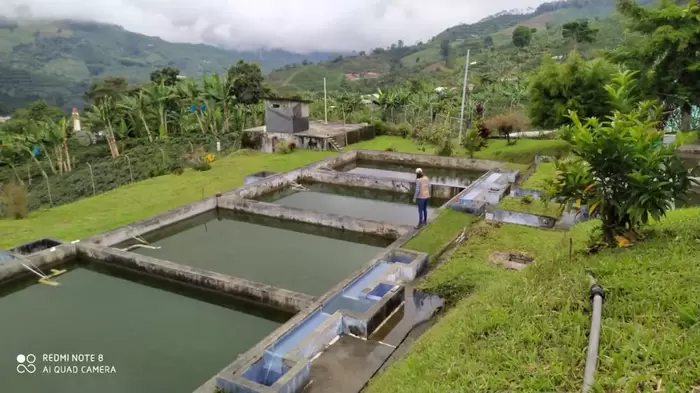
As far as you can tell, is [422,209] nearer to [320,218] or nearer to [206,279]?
[320,218]

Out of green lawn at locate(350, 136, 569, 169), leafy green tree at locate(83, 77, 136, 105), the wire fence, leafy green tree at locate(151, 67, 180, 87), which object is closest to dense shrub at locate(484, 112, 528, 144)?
green lawn at locate(350, 136, 569, 169)

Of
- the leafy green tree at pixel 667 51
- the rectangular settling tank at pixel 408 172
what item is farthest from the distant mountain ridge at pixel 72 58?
the leafy green tree at pixel 667 51

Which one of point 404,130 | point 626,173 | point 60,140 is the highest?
point 626,173

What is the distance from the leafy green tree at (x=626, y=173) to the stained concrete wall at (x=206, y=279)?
389 centimetres

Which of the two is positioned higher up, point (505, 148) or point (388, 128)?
point (388, 128)

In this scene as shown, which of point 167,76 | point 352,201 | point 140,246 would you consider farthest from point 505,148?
point 167,76

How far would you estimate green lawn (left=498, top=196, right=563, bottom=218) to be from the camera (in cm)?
1044

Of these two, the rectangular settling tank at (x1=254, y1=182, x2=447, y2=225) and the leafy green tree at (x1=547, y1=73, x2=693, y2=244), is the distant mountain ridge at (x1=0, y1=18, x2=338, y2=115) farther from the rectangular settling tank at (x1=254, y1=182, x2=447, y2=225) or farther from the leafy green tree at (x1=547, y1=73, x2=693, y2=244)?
the leafy green tree at (x1=547, y1=73, x2=693, y2=244)

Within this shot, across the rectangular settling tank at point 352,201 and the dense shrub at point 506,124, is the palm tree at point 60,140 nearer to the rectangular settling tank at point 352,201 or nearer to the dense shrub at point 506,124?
the rectangular settling tank at point 352,201

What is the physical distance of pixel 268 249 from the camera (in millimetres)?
10102

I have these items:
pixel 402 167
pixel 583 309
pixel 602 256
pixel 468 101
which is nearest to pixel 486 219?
pixel 602 256

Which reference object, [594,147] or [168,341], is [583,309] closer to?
[594,147]

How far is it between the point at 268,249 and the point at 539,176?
312 inches

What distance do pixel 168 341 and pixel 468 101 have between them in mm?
20945
